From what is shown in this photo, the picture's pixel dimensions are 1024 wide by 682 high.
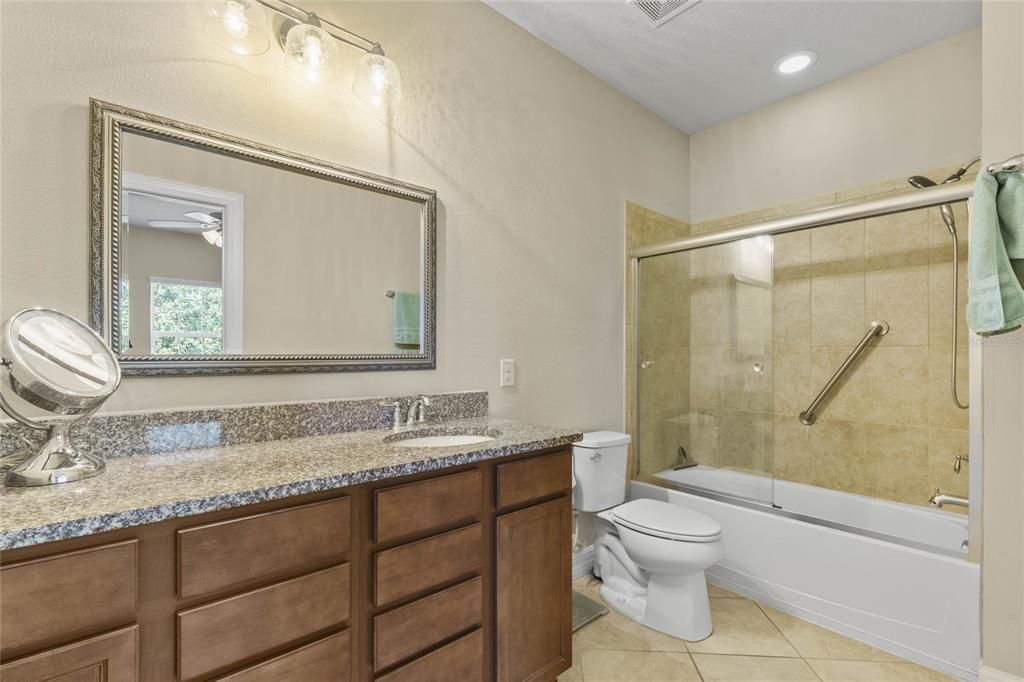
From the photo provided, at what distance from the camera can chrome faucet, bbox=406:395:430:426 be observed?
1.72 meters

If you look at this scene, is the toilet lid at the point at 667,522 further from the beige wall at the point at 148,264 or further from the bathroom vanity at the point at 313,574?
the beige wall at the point at 148,264

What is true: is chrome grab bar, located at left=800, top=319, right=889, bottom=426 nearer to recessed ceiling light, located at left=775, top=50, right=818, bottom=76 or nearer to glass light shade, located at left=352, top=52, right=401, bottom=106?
recessed ceiling light, located at left=775, top=50, right=818, bottom=76

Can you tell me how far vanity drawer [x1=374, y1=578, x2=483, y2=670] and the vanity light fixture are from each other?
1.59 m

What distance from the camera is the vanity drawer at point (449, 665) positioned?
122 cm

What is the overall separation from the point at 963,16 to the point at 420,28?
2379mm

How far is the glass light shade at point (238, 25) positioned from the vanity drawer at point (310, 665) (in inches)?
63.7

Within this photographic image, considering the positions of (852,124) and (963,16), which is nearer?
(963,16)

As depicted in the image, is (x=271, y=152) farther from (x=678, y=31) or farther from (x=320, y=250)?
(x=678, y=31)

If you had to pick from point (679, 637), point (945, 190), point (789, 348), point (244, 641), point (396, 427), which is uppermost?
point (945, 190)

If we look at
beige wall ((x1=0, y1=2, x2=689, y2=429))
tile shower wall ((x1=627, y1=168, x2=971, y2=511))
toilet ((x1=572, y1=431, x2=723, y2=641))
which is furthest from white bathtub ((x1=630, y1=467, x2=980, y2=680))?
beige wall ((x1=0, y1=2, x2=689, y2=429))

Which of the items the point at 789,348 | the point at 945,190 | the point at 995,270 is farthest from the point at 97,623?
the point at 789,348

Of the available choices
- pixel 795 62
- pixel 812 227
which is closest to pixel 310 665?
pixel 812 227

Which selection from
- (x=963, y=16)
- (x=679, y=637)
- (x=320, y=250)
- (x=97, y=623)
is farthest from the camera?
(x=963, y=16)

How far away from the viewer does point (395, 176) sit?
1.79 m
